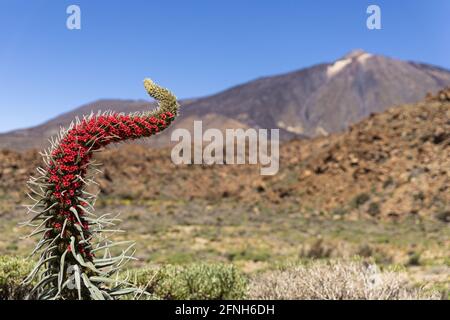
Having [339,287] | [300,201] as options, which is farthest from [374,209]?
[339,287]

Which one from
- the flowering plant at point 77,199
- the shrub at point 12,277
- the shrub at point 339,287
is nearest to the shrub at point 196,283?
the shrub at point 339,287

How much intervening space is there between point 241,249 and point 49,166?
15.7 metres

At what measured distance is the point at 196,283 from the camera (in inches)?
278

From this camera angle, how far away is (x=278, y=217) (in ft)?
96.8

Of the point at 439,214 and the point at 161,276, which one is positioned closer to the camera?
the point at 161,276

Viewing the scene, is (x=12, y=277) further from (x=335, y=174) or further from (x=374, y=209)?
(x=335, y=174)

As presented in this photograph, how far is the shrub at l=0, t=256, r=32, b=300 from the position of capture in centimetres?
492

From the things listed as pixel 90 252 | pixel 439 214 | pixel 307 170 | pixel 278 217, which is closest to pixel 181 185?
pixel 307 170

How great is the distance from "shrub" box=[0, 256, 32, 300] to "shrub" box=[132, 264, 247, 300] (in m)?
1.52

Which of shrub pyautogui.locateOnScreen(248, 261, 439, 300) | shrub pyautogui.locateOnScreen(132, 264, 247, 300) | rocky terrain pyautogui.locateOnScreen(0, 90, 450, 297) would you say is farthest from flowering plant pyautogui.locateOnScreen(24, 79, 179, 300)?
rocky terrain pyautogui.locateOnScreen(0, 90, 450, 297)

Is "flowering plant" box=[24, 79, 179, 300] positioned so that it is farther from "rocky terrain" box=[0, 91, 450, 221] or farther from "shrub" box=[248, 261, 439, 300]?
"rocky terrain" box=[0, 91, 450, 221]

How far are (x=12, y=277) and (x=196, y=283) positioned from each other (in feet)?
8.76

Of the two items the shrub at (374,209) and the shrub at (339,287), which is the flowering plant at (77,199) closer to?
the shrub at (339,287)

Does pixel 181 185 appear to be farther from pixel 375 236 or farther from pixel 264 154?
pixel 375 236
